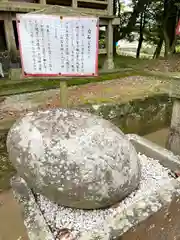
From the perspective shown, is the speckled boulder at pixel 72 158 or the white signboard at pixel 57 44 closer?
the speckled boulder at pixel 72 158

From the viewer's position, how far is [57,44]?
8.52ft

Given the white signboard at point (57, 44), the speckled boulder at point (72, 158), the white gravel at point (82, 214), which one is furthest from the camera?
the white signboard at point (57, 44)

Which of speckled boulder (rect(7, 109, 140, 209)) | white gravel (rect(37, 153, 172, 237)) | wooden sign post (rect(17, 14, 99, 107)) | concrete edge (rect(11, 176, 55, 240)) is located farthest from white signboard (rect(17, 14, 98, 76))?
white gravel (rect(37, 153, 172, 237))

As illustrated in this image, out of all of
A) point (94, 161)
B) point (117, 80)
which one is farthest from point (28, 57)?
point (117, 80)

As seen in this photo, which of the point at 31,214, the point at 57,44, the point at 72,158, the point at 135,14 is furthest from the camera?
the point at 135,14

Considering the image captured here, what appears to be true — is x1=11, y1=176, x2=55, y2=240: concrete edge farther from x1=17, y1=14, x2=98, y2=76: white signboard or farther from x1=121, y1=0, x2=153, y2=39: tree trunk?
x1=121, y1=0, x2=153, y2=39: tree trunk

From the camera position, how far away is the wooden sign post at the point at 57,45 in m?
2.53

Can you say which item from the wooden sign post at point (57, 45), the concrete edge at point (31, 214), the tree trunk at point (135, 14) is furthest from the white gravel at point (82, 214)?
the tree trunk at point (135, 14)

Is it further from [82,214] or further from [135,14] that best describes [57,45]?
[135,14]

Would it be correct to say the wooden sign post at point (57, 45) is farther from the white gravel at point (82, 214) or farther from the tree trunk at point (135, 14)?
the tree trunk at point (135, 14)

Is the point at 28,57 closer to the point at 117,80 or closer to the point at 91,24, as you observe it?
the point at 91,24

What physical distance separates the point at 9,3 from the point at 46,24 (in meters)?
3.58

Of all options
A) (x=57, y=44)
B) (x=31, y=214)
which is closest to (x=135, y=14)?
(x=57, y=44)

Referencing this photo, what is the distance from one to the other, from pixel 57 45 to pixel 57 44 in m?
0.01
